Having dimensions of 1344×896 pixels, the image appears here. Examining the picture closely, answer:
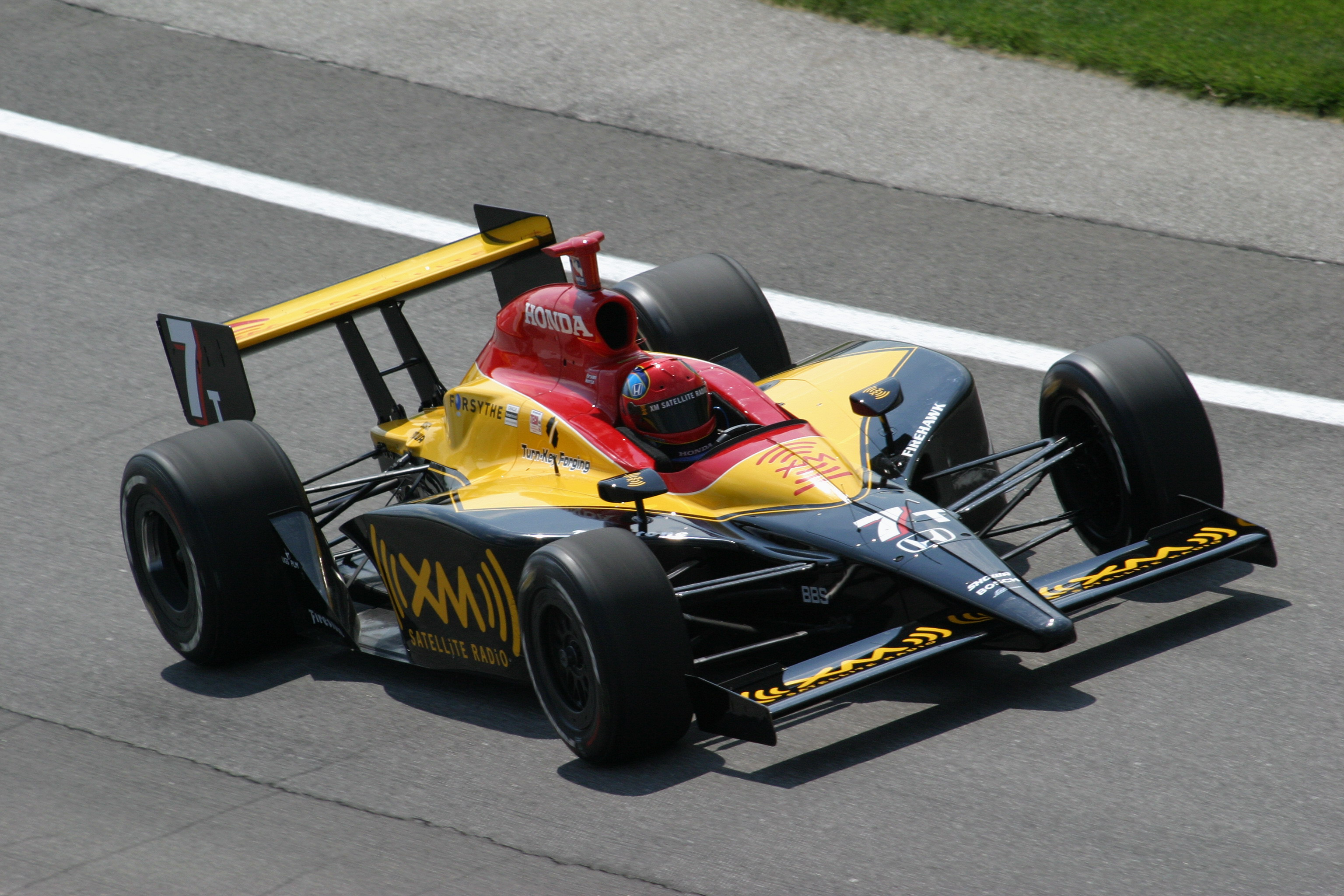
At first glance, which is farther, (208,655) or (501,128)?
(501,128)

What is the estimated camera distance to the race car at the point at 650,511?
607cm

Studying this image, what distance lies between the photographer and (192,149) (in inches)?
535

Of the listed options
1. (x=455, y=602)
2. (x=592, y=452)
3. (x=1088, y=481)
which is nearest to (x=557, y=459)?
(x=592, y=452)

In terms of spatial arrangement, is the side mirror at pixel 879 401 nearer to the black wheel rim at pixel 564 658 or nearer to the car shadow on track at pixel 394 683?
the black wheel rim at pixel 564 658

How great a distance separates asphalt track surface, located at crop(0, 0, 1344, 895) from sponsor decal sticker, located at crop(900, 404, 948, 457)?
0.90m

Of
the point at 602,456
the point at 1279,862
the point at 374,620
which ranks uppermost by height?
the point at 602,456

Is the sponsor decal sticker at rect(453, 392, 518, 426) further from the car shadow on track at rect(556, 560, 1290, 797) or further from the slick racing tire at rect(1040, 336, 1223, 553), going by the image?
the slick racing tire at rect(1040, 336, 1223, 553)

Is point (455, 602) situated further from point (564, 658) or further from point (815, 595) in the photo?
point (815, 595)

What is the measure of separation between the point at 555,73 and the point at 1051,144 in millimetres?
4005

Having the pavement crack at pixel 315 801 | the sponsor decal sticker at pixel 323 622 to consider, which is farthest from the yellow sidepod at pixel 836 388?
the pavement crack at pixel 315 801

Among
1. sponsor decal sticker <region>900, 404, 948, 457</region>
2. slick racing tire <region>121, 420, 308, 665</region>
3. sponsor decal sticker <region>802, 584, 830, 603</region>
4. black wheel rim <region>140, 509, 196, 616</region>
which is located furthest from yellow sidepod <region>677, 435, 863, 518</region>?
black wheel rim <region>140, 509, 196, 616</region>

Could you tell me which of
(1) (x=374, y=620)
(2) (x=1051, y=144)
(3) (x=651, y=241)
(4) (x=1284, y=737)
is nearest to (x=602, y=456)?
(1) (x=374, y=620)

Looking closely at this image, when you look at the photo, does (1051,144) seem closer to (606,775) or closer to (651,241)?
(651,241)

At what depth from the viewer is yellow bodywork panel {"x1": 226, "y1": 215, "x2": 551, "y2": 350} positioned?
25.9 ft
